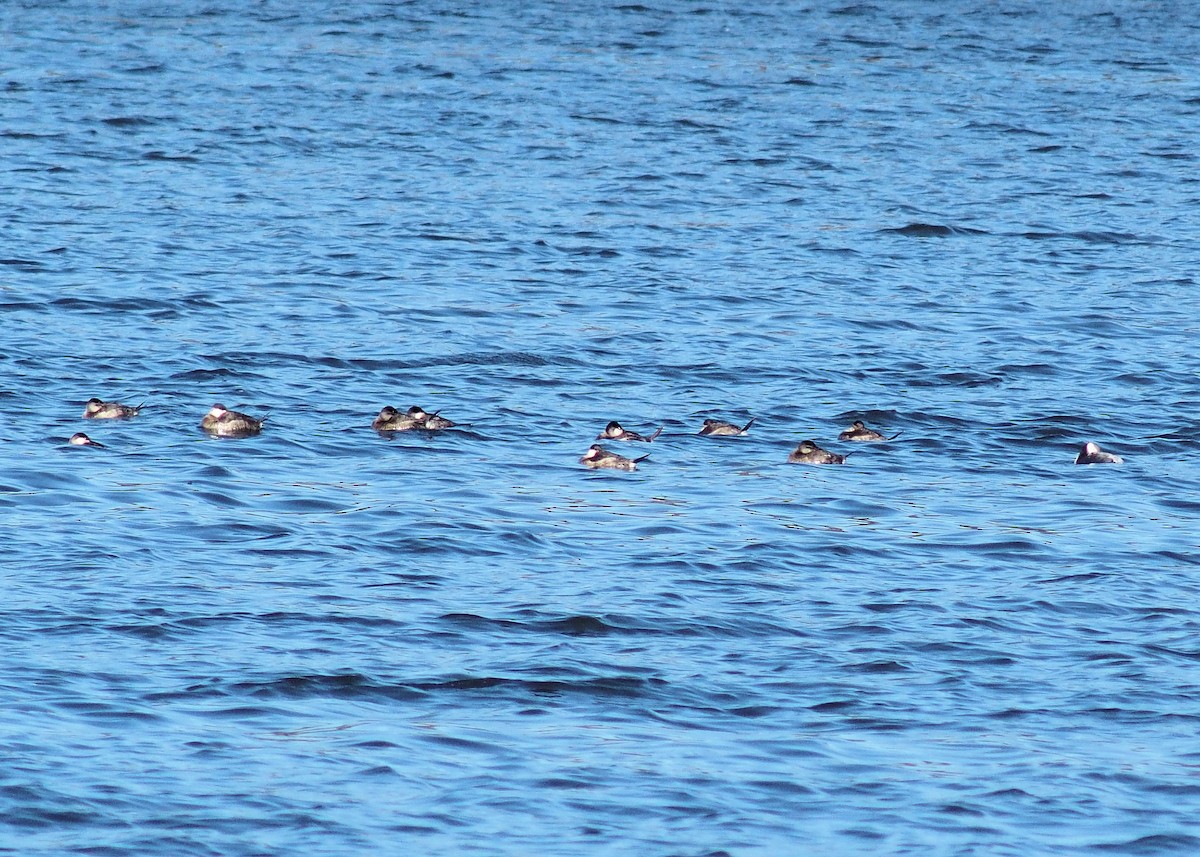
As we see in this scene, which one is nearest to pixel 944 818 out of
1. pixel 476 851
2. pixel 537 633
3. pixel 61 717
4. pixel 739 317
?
pixel 476 851

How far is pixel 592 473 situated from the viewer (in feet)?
57.8

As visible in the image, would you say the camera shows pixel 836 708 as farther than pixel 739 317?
No

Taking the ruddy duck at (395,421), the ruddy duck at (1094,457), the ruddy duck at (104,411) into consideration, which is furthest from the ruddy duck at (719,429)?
the ruddy duck at (104,411)

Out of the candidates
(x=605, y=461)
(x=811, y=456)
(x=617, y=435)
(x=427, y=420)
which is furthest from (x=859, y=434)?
(x=427, y=420)

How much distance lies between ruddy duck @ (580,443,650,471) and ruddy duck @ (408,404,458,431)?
1.75 metres

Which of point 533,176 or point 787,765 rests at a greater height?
point 533,176

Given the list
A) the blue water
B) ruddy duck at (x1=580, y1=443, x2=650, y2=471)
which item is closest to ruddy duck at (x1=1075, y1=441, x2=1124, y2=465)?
the blue water

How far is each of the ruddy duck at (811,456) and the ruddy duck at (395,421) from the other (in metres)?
3.44

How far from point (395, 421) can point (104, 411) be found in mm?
2622

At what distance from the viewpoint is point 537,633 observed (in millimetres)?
13125

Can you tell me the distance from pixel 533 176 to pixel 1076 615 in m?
20.5

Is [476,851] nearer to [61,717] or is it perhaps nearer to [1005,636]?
[61,717]

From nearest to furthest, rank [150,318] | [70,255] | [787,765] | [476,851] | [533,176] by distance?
[476,851]
[787,765]
[150,318]
[70,255]
[533,176]

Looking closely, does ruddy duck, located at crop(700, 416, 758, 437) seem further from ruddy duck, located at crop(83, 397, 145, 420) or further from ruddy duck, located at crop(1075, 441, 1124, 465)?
ruddy duck, located at crop(83, 397, 145, 420)
